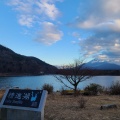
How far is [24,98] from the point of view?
8258 millimetres

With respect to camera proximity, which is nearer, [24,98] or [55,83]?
[24,98]

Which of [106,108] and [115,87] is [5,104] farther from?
[115,87]

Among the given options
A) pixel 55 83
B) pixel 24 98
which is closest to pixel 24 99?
pixel 24 98

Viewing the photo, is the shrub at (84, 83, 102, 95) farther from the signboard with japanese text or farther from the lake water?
the signboard with japanese text

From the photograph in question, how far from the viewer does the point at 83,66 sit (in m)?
18.8

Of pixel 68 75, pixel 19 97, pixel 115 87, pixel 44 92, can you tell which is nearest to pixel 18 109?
pixel 19 97

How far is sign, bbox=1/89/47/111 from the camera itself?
791cm

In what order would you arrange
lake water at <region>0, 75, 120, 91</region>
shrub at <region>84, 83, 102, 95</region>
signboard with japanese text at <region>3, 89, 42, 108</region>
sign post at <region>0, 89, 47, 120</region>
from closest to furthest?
sign post at <region>0, 89, 47, 120</region> → signboard with japanese text at <region>3, 89, 42, 108</region> → shrub at <region>84, 83, 102, 95</region> → lake water at <region>0, 75, 120, 91</region>

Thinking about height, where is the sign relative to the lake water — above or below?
below

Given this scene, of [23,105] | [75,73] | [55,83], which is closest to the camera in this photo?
[23,105]

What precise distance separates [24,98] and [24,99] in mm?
30

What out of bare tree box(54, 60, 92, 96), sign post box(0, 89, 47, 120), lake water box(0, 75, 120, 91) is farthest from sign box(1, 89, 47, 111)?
lake water box(0, 75, 120, 91)

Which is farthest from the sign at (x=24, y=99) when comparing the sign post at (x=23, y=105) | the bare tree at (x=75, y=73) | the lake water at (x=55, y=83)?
the lake water at (x=55, y=83)

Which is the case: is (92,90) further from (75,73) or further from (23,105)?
(23,105)
